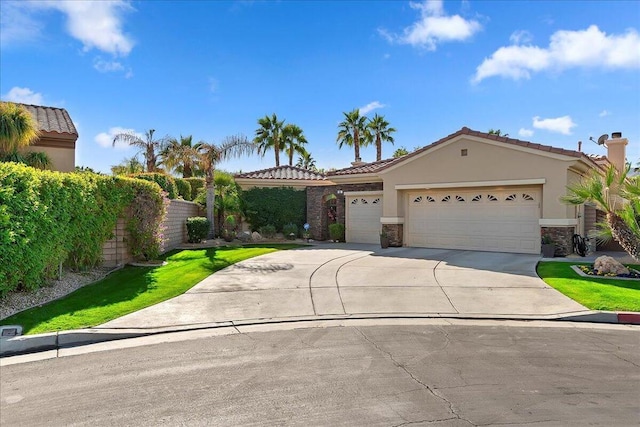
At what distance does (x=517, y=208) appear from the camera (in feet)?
50.7

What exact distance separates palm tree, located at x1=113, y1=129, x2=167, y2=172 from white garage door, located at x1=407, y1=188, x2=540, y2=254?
1382 cm

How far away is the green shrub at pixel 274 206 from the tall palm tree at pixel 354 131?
17680 mm

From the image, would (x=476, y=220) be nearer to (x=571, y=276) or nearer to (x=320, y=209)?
(x=571, y=276)

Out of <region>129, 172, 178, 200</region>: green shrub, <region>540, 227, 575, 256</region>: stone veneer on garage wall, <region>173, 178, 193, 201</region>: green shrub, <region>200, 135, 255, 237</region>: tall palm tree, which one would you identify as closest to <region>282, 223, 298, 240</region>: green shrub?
<region>200, 135, 255, 237</region>: tall palm tree

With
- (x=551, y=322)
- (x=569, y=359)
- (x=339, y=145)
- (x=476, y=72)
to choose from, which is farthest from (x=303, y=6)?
(x=339, y=145)

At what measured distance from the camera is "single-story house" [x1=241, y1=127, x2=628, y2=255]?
1441 cm

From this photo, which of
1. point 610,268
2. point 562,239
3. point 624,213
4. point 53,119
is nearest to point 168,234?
point 53,119

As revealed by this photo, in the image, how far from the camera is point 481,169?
1575 cm

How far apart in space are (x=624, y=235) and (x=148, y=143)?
80.0ft

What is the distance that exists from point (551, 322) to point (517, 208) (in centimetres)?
863

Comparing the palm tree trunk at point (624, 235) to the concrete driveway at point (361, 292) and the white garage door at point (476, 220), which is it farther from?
the white garage door at point (476, 220)

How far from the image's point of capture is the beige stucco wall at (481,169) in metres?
14.3

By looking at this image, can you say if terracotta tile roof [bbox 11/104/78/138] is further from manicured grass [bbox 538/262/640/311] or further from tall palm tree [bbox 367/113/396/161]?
tall palm tree [bbox 367/113/396/161]

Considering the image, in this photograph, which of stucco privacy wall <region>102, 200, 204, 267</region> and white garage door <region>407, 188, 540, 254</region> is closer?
stucco privacy wall <region>102, 200, 204, 267</region>
